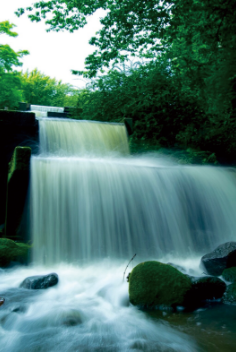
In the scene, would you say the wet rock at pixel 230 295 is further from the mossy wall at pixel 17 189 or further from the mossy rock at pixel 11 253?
the mossy wall at pixel 17 189

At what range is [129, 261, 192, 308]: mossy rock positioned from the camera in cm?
388

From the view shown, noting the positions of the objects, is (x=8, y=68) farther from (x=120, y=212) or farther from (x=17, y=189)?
(x=120, y=212)

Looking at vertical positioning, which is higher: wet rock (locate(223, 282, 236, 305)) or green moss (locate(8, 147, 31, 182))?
green moss (locate(8, 147, 31, 182))

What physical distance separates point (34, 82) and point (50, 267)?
3298 centimetres

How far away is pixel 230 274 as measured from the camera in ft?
15.4

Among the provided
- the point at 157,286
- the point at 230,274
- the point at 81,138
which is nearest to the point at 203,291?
the point at 157,286

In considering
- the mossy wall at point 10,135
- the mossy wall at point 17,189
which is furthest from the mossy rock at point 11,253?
the mossy wall at point 10,135

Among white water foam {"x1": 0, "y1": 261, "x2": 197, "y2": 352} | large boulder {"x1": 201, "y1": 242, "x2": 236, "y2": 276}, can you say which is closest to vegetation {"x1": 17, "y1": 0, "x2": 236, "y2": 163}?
large boulder {"x1": 201, "y1": 242, "x2": 236, "y2": 276}

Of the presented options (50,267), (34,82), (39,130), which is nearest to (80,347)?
(50,267)

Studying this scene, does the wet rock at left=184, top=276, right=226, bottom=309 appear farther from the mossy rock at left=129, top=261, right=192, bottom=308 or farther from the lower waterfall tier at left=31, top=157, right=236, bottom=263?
the lower waterfall tier at left=31, top=157, right=236, bottom=263

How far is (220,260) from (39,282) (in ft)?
10.2

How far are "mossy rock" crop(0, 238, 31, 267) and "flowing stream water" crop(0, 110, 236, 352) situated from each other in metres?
0.20

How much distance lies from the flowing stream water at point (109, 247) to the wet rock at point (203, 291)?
0.18 metres

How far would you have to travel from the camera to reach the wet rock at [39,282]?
4496 millimetres
